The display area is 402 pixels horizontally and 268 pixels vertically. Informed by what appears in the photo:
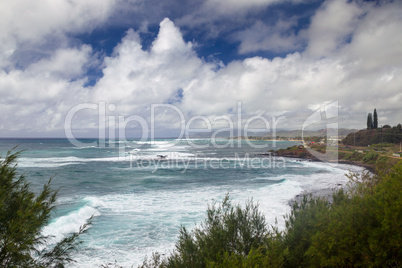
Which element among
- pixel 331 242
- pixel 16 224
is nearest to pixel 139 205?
pixel 16 224

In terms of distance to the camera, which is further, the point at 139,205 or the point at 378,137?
the point at 378,137

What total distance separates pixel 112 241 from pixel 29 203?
22.7 feet

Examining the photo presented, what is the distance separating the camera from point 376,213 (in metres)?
5.07

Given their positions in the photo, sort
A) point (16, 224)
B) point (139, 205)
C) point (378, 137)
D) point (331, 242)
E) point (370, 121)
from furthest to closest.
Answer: point (370, 121), point (378, 137), point (139, 205), point (331, 242), point (16, 224)

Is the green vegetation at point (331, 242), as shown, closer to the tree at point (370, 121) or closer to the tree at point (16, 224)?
the tree at point (16, 224)

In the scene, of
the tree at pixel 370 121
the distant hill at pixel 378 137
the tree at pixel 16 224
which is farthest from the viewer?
the tree at pixel 370 121

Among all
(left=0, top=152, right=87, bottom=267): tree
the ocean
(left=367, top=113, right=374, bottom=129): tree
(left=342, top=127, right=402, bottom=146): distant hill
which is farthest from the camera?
(left=367, top=113, right=374, bottom=129): tree

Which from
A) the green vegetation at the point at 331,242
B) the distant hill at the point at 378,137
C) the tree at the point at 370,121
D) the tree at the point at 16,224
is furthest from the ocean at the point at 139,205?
the tree at the point at 370,121

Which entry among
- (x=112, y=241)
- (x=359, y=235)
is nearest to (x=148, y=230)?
(x=112, y=241)

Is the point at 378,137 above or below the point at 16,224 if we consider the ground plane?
above

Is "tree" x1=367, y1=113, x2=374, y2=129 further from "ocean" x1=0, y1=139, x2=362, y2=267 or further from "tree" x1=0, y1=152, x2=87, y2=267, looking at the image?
"tree" x1=0, y1=152, x2=87, y2=267

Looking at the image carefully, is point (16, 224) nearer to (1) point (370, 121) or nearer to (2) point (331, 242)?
(2) point (331, 242)

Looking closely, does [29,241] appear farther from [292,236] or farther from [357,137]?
[357,137]

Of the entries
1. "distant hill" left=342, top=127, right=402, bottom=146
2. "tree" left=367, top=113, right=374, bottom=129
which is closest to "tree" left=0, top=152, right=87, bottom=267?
"distant hill" left=342, top=127, right=402, bottom=146
